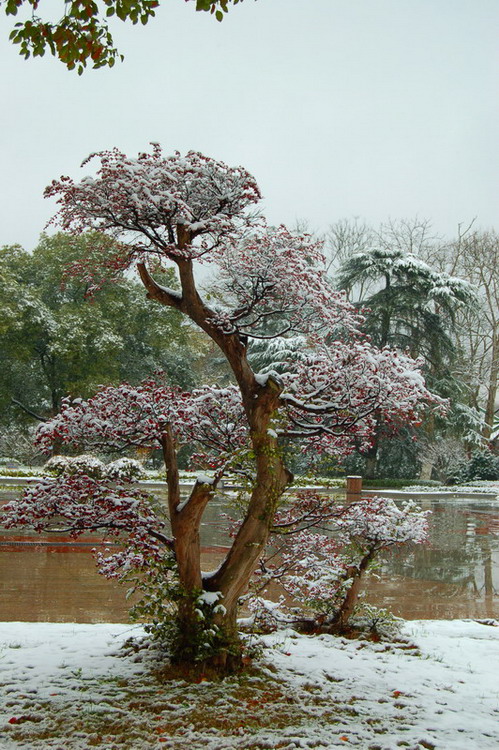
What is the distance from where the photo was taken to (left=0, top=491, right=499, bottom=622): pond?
20.9 feet

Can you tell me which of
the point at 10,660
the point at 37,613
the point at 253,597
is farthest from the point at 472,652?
the point at 37,613

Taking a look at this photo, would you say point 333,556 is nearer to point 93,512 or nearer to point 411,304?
point 93,512

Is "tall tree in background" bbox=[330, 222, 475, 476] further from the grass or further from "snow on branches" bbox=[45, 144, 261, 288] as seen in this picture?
the grass

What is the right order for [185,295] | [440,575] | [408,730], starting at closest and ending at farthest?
[408,730]
[185,295]
[440,575]

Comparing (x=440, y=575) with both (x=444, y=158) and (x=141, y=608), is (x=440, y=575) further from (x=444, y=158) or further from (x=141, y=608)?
(x=444, y=158)

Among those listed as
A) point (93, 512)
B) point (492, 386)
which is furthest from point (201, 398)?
point (492, 386)

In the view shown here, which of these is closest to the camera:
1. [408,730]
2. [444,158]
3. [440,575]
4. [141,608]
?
[408,730]

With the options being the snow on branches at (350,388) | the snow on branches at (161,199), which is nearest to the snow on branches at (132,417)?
the snow on branches at (350,388)

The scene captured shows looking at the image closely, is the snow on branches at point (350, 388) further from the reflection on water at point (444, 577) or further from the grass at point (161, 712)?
the reflection on water at point (444, 577)

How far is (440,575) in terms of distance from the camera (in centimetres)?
875

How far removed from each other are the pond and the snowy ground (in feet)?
3.60

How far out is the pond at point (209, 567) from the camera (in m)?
6.38

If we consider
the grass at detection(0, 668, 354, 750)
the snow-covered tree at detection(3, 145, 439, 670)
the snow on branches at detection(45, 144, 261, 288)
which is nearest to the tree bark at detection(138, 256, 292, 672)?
the snow-covered tree at detection(3, 145, 439, 670)

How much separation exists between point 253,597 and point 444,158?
62.3m
